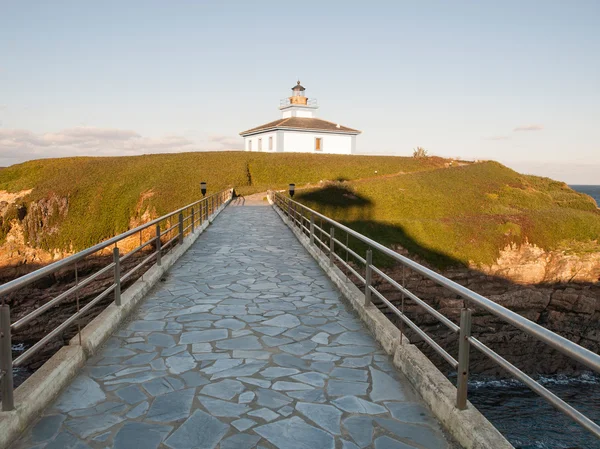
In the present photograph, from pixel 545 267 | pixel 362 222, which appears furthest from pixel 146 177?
pixel 545 267

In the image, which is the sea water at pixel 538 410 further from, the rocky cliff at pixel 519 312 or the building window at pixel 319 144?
the building window at pixel 319 144

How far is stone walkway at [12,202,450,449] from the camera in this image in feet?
11.1

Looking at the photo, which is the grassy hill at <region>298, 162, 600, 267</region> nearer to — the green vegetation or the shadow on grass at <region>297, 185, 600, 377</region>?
the shadow on grass at <region>297, 185, 600, 377</region>

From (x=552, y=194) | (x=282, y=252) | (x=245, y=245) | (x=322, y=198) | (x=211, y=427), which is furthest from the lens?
(x=552, y=194)

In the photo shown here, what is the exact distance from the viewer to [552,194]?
40312 mm

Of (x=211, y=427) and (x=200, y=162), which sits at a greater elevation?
(x=200, y=162)

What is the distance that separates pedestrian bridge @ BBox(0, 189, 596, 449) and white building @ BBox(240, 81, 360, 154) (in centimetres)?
5007

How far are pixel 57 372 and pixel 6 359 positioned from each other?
0.85 metres

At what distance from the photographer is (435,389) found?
150 inches

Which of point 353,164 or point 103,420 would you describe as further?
point 353,164

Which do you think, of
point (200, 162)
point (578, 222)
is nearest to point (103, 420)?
point (578, 222)

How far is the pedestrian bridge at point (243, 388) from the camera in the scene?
11.0 ft

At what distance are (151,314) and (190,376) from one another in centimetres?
226

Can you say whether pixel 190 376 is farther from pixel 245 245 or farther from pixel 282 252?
pixel 245 245
